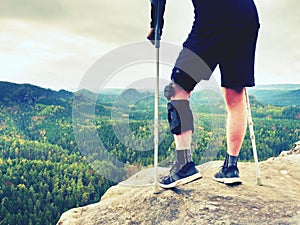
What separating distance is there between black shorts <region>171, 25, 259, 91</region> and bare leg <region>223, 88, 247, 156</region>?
0.44 feet

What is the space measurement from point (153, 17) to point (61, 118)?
78.9m

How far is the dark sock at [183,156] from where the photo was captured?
160 inches

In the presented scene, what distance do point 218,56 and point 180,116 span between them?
747mm

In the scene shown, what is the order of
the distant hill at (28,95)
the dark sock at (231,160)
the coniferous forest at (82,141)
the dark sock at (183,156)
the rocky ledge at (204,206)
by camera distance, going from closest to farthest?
the rocky ledge at (204,206) < the dark sock at (183,156) < the dark sock at (231,160) < the coniferous forest at (82,141) < the distant hill at (28,95)

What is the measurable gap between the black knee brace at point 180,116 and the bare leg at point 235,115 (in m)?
0.46

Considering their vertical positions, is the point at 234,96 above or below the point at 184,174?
above

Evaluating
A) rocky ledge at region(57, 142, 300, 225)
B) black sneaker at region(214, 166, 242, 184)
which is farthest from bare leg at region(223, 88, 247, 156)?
rocky ledge at region(57, 142, 300, 225)

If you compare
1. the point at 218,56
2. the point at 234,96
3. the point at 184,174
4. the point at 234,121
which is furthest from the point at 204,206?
the point at 218,56

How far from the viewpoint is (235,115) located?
4125mm

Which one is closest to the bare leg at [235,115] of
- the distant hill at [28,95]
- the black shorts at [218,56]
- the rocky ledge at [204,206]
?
the black shorts at [218,56]

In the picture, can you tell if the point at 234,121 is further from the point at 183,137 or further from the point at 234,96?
the point at 183,137

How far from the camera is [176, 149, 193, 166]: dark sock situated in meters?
4.06

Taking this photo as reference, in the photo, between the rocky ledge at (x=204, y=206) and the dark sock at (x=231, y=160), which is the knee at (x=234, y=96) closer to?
the dark sock at (x=231, y=160)

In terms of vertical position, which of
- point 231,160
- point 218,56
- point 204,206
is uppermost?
point 218,56
